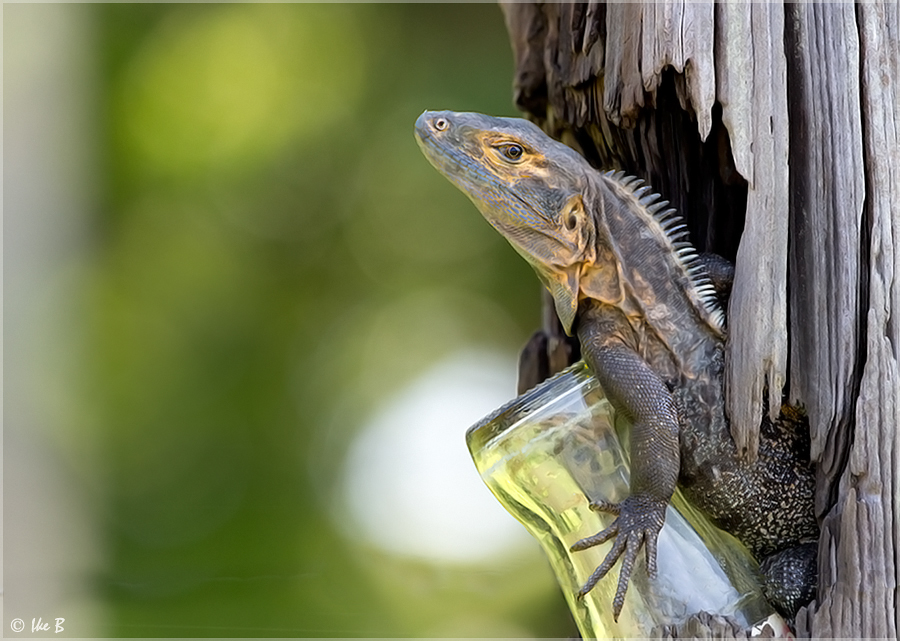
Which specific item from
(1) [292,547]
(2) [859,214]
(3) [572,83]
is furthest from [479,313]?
(2) [859,214]

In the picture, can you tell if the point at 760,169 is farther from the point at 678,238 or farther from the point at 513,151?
the point at 513,151

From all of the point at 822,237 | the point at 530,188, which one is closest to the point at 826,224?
the point at 822,237

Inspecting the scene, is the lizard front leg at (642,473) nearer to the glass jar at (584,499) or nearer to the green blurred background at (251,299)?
the glass jar at (584,499)

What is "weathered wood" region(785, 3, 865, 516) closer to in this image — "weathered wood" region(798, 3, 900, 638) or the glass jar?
"weathered wood" region(798, 3, 900, 638)

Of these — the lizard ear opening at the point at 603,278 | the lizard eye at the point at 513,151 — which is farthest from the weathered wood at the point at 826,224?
the lizard eye at the point at 513,151

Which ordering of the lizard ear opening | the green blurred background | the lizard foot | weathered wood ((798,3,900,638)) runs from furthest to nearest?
the green blurred background < the lizard ear opening < the lizard foot < weathered wood ((798,3,900,638))

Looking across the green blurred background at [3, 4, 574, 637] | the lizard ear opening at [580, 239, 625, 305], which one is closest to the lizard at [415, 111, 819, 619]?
the lizard ear opening at [580, 239, 625, 305]
